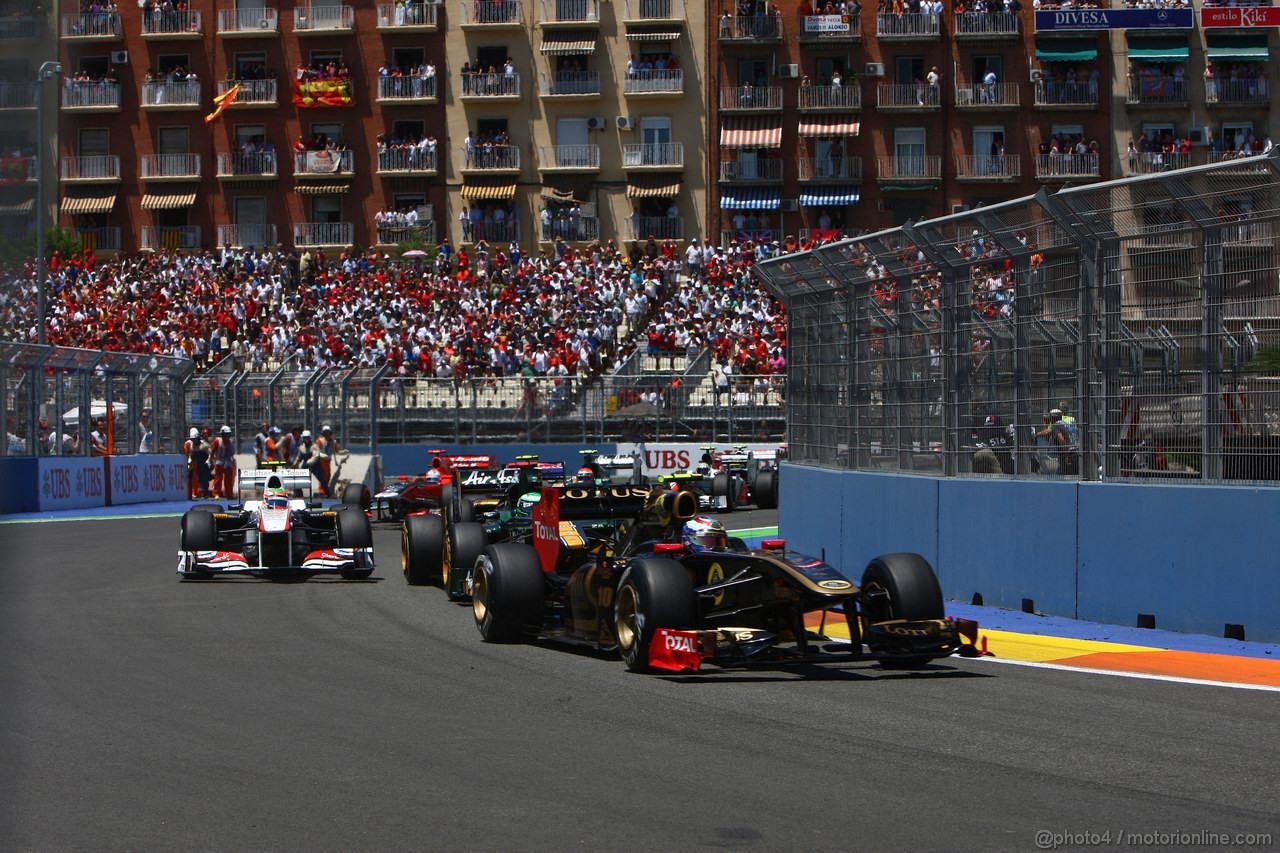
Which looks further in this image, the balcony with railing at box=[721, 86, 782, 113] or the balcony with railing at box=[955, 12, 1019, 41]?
→ the balcony with railing at box=[721, 86, 782, 113]

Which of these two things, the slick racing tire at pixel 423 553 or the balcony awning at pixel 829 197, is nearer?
the slick racing tire at pixel 423 553

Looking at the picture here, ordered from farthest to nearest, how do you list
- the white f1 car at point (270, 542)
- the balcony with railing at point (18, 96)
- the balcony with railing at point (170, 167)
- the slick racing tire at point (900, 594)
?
1. the balcony with railing at point (170, 167)
2. the white f1 car at point (270, 542)
3. the slick racing tire at point (900, 594)
4. the balcony with railing at point (18, 96)

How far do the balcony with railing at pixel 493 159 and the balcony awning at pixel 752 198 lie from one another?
269 inches

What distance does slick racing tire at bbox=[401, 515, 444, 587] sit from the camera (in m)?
15.7

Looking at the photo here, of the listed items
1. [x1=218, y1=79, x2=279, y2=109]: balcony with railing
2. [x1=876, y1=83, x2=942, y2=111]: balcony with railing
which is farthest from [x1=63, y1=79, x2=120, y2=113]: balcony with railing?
[x1=876, y1=83, x2=942, y2=111]: balcony with railing

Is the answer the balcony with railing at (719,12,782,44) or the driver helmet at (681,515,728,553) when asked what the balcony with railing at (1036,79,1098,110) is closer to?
the balcony with railing at (719,12,782,44)

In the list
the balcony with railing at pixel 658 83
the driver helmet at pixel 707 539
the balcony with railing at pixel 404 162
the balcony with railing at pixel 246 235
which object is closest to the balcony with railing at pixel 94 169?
the balcony with railing at pixel 246 235

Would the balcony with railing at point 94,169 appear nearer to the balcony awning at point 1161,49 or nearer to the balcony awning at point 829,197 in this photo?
the balcony awning at point 829,197

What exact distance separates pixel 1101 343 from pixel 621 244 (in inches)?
1637

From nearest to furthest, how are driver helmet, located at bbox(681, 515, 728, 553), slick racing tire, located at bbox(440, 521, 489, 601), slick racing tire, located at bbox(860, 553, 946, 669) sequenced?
slick racing tire, located at bbox(860, 553, 946, 669), driver helmet, located at bbox(681, 515, 728, 553), slick racing tire, located at bbox(440, 521, 489, 601)

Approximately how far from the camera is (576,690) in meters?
9.10

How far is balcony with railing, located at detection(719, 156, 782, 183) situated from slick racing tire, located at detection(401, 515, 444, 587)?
37.6m

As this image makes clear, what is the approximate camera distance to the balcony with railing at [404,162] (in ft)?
175

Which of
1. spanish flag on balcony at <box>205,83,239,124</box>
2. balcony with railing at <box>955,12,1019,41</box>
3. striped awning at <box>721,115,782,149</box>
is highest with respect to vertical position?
balcony with railing at <box>955,12,1019,41</box>
